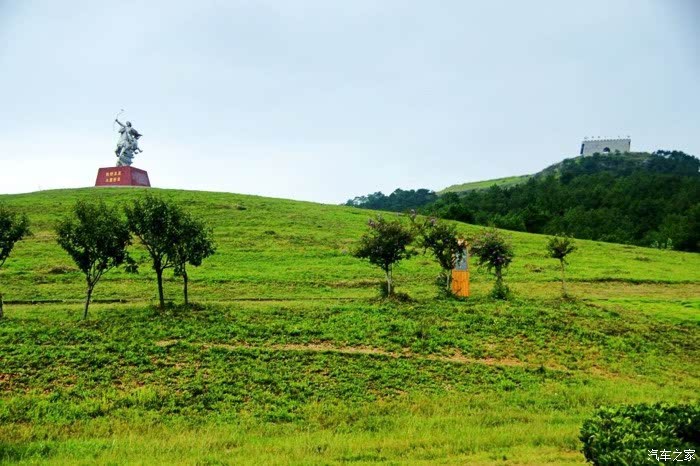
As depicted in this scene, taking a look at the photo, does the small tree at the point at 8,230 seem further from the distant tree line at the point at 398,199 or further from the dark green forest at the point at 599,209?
the distant tree line at the point at 398,199

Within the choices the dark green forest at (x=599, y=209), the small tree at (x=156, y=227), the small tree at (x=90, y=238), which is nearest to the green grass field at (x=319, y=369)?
the small tree at (x=90, y=238)

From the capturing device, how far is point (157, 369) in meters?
17.9

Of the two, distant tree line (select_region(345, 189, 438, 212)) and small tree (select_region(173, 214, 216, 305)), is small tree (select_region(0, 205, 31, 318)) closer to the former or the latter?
small tree (select_region(173, 214, 216, 305))

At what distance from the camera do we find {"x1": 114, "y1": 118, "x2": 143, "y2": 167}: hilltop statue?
264 ft

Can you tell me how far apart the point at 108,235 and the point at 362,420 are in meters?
17.3

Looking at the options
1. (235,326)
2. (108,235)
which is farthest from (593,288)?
(108,235)

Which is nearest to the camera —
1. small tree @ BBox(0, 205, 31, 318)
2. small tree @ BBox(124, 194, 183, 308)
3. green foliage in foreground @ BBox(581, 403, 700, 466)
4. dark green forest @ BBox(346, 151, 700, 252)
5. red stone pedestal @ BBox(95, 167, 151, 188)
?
green foliage in foreground @ BBox(581, 403, 700, 466)

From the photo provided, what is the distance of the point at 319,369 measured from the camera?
1817 centimetres

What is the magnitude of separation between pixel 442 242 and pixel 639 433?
22680mm

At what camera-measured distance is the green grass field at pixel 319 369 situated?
38.9ft

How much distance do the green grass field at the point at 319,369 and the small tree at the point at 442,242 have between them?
2572 mm

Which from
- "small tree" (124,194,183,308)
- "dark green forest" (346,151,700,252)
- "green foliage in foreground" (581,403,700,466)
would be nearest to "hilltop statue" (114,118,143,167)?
"dark green forest" (346,151,700,252)

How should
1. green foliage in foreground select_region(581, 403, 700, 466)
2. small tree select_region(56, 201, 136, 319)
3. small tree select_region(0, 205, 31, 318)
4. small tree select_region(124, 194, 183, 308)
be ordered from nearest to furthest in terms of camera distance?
green foliage in foreground select_region(581, 403, 700, 466) → small tree select_region(56, 201, 136, 319) → small tree select_region(124, 194, 183, 308) → small tree select_region(0, 205, 31, 318)

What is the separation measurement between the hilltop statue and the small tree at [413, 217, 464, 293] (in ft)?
211
